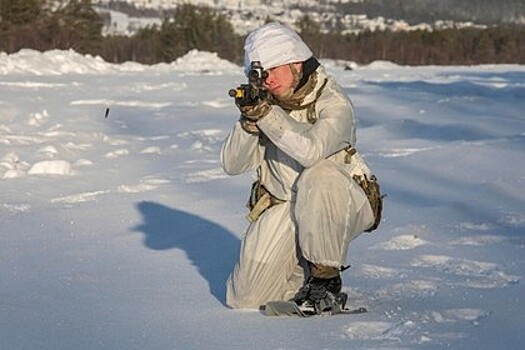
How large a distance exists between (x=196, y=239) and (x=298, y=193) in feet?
5.29

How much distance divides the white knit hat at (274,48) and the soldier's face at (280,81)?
0.07ft

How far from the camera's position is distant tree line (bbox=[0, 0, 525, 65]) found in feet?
121

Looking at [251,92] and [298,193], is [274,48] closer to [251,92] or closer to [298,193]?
[251,92]

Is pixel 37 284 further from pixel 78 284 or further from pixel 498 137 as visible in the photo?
pixel 498 137

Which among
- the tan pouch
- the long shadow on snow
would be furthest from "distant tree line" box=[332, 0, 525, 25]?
the tan pouch

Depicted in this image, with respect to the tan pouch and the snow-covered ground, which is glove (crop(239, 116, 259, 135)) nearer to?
the tan pouch

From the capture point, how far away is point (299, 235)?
10.4 ft

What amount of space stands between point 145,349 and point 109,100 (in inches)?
478

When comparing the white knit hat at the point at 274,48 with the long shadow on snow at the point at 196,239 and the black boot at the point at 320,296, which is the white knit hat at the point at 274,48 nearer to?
the black boot at the point at 320,296

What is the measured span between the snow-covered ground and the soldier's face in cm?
67

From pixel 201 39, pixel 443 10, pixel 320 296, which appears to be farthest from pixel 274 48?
pixel 443 10

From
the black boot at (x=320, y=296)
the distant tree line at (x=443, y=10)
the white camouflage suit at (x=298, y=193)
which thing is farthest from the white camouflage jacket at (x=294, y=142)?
the distant tree line at (x=443, y=10)

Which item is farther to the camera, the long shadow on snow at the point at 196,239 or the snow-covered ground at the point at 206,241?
the long shadow on snow at the point at 196,239

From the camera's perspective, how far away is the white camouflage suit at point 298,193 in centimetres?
304
